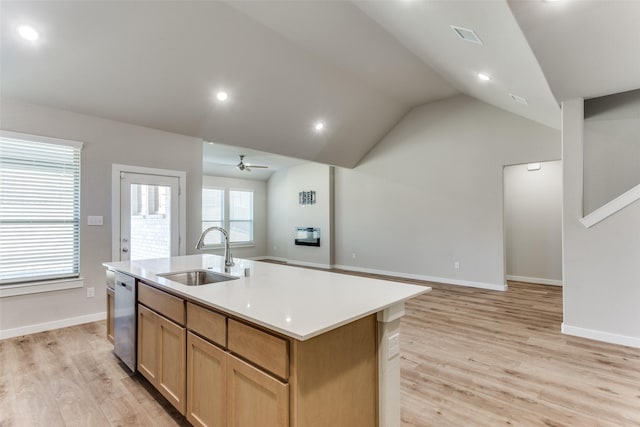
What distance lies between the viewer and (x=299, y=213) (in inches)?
348

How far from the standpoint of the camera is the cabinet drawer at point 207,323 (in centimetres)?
159

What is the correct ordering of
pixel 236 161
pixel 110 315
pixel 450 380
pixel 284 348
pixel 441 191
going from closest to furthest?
pixel 284 348 → pixel 450 380 → pixel 110 315 → pixel 441 191 → pixel 236 161

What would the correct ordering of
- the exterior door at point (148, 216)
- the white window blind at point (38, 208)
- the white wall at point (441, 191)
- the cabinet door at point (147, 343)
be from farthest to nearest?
the white wall at point (441, 191), the exterior door at point (148, 216), the white window blind at point (38, 208), the cabinet door at point (147, 343)

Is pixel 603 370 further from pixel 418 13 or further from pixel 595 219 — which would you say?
pixel 418 13

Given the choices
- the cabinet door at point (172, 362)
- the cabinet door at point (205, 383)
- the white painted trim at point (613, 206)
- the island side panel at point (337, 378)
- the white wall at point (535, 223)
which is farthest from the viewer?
the white wall at point (535, 223)

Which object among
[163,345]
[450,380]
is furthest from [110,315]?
[450,380]

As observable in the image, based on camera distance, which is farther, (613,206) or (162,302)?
(613,206)

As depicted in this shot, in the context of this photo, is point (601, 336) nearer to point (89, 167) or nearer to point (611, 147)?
point (611, 147)

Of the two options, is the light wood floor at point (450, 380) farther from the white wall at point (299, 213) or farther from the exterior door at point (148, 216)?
the white wall at point (299, 213)

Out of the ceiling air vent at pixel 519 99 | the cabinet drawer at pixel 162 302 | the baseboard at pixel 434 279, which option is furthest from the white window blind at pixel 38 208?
the ceiling air vent at pixel 519 99

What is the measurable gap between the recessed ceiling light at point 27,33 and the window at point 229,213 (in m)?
5.90

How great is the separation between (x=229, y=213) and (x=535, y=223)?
7.52m

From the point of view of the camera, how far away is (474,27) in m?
2.47

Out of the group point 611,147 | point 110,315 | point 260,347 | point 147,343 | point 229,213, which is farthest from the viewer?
point 229,213
